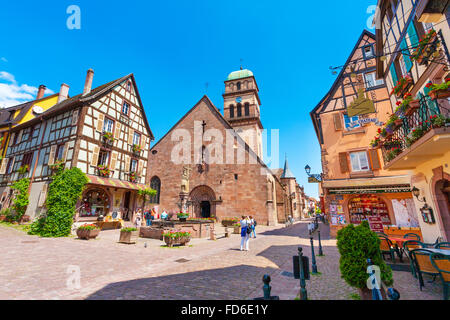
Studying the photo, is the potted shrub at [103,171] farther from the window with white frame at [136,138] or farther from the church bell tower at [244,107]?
the church bell tower at [244,107]

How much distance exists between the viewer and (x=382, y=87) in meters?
14.1

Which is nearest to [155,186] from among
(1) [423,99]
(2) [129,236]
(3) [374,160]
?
(2) [129,236]

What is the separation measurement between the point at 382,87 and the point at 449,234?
10916 millimetres

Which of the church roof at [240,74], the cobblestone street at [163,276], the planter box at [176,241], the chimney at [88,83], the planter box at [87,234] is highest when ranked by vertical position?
the church roof at [240,74]

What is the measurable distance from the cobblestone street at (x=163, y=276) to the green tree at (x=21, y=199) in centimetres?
870

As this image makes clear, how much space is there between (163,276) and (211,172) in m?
18.2

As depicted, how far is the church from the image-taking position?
858 inches

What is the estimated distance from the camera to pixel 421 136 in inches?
229

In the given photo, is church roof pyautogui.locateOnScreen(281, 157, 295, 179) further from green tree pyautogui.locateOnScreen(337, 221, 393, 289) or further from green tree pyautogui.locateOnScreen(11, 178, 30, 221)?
green tree pyautogui.locateOnScreen(337, 221, 393, 289)

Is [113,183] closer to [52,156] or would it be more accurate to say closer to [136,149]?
[136,149]

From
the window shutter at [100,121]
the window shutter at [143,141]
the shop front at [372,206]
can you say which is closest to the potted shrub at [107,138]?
the window shutter at [100,121]

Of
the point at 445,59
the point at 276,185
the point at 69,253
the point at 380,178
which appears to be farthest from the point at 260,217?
the point at 445,59

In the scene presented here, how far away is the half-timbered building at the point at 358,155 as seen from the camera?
1251 centimetres
